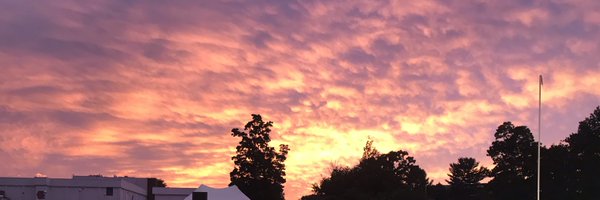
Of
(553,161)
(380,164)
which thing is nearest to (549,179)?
(553,161)

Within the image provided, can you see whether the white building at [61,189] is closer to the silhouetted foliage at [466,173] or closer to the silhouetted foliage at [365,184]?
the silhouetted foliage at [365,184]

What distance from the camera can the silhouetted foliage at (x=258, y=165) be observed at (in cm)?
12056

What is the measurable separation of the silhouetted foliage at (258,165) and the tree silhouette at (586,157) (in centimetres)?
4019

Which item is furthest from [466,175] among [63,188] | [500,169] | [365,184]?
[63,188]

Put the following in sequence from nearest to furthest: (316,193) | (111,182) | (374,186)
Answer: (111,182) < (374,186) < (316,193)

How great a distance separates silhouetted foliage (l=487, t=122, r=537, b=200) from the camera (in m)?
123

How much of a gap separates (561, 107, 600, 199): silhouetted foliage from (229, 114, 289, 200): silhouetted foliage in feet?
132

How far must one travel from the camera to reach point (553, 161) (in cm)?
12100

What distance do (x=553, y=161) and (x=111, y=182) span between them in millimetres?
60033

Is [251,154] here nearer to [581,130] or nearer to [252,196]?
[252,196]

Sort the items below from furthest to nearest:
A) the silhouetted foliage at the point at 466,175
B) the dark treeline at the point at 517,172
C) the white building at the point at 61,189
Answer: the silhouetted foliage at the point at 466,175 → the dark treeline at the point at 517,172 → the white building at the point at 61,189

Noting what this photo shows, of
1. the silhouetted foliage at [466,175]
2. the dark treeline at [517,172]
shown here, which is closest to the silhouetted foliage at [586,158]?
the dark treeline at [517,172]

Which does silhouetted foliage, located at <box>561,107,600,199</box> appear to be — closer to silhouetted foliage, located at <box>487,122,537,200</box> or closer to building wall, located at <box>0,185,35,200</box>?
silhouetted foliage, located at <box>487,122,537,200</box>

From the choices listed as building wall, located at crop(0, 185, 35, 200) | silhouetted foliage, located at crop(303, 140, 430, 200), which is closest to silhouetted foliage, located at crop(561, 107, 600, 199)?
silhouetted foliage, located at crop(303, 140, 430, 200)
